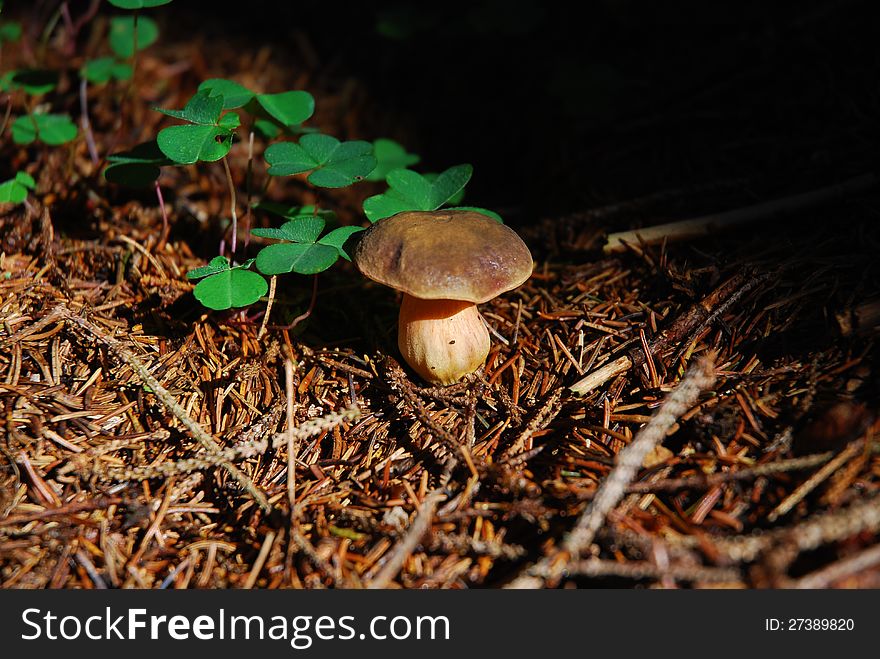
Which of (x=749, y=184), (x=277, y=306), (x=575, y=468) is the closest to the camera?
(x=575, y=468)

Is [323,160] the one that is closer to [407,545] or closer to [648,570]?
[407,545]

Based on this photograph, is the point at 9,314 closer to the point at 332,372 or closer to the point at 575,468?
the point at 332,372

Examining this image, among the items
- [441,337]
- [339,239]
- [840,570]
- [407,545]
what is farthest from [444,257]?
[840,570]

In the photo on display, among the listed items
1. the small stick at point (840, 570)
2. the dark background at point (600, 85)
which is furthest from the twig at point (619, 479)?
the dark background at point (600, 85)

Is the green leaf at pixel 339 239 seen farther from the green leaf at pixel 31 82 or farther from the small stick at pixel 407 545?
the green leaf at pixel 31 82

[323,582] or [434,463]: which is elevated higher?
[434,463]
